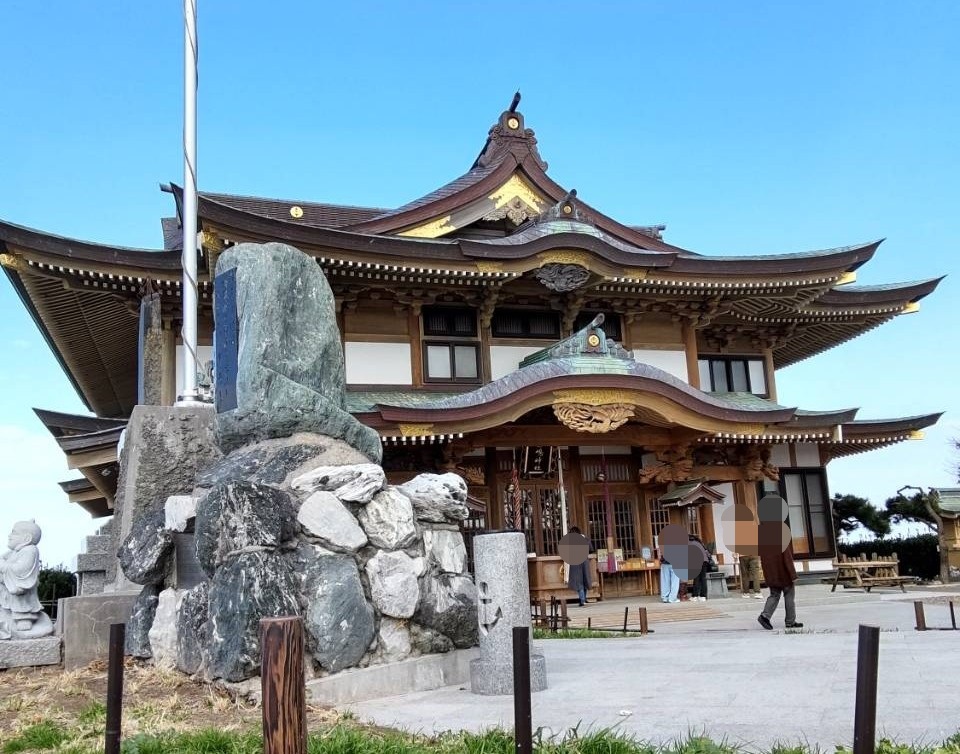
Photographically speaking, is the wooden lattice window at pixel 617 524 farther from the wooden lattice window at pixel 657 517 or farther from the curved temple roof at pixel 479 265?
the curved temple roof at pixel 479 265

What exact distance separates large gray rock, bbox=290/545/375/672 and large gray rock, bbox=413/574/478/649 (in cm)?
58

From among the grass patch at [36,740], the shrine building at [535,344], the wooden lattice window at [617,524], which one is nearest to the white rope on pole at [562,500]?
the shrine building at [535,344]

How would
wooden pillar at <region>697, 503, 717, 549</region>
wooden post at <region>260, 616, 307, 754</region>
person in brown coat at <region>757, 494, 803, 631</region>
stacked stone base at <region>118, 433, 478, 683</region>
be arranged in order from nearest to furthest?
1. wooden post at <region>260, 616, 307, 754</region>
2. stacked stone base at <region>118, 433, 478, 683</region>
3. person in brown coat at <region>757, 494, 803, 631</region>
4. wooden pillar at <region>697, 503, 717, 549</region>

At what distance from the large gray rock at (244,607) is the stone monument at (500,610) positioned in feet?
4.81

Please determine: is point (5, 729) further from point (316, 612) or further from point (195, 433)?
point (195, 433)

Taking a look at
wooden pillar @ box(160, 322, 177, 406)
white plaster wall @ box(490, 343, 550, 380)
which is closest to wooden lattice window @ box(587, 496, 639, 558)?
white plaster wall @ box(490, 343, 550, 380)

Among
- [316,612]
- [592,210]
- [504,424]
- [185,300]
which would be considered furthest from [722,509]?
[316,612]

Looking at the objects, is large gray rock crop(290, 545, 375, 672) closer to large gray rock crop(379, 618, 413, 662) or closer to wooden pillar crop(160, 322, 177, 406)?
large gray rock crop(379, 618, 413, 662)

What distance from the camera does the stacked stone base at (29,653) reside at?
7.51m

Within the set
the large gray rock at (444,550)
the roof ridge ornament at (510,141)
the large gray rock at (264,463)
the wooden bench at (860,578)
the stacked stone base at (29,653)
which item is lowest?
the wooden bench at (860,578)

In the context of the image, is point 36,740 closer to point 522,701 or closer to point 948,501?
point 522,701

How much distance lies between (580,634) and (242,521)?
680 centimetres

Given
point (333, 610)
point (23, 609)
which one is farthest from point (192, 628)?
point (23, 609)

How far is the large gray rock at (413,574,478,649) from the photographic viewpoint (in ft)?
23.2
